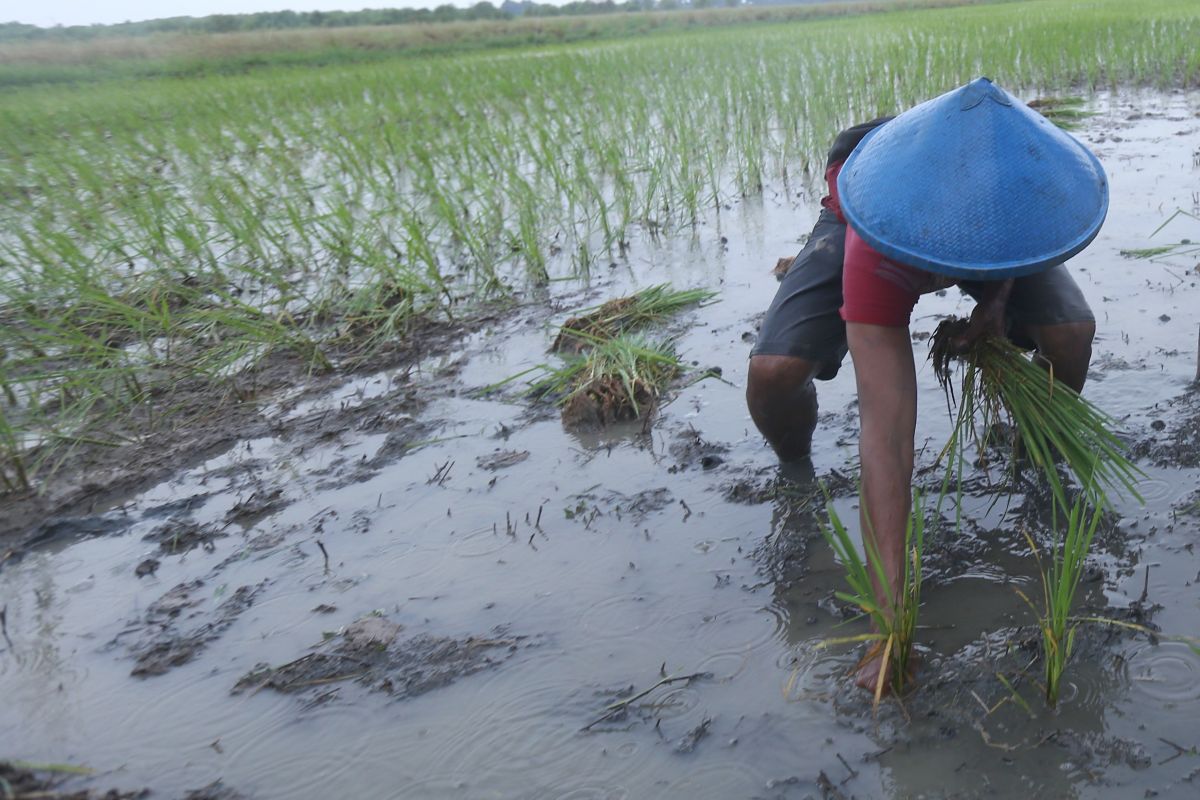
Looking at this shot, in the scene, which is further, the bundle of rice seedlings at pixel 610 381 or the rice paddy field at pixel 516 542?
the bundle of rice seedlings at pixel 610 381

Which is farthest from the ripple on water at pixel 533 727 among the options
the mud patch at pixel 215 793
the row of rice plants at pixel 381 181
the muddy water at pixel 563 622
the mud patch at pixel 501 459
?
the row of rice plants at pixel 381 181

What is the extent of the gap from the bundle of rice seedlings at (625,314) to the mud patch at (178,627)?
1.43 meters

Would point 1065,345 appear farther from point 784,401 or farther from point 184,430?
point 184,430

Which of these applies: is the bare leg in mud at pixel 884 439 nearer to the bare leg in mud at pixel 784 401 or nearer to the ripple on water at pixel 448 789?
the bare leg in mud at pixel 784 401

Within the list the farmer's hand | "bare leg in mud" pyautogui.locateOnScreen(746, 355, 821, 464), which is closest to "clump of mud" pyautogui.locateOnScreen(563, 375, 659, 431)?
"bare leg in mud" pyautogui.locateOnScreen(746, 355, 821, 464)

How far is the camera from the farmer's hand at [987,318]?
178cm

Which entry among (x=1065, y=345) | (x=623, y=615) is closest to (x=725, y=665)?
(x=623, y=615)

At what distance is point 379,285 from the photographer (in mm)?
→ 3771

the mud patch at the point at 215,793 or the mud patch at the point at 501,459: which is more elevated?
the mud patch at the point at 215,793

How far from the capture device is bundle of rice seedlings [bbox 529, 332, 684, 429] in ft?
9.23

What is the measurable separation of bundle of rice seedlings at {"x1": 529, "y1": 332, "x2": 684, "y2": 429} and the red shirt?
112 centimetres

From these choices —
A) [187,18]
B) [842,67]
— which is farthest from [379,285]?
[187,18]

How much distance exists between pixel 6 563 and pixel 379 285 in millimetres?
1716

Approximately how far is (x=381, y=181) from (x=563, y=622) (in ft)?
15.9
